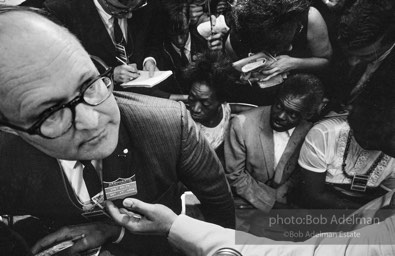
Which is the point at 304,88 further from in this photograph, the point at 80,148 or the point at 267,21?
the point at 80,148

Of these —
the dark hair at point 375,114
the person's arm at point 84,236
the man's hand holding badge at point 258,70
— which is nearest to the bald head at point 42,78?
the person's arm at point 84,236

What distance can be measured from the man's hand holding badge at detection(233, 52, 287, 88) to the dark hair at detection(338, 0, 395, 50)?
0.30 meters

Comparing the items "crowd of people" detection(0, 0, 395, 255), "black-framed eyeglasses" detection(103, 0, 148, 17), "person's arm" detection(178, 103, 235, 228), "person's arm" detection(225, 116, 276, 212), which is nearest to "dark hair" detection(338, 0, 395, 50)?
"crowd of people" detection(0, 0, 395, 255)

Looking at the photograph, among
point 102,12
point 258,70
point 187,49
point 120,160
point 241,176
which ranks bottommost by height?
point 241,176

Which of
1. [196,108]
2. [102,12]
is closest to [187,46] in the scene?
[196,108]

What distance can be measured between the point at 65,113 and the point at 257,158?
89cm

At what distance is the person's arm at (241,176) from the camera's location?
1.81 m

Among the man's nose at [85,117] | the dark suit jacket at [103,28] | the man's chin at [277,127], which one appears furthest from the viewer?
the man's chin at [277,127]

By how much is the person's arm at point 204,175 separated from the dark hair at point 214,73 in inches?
6.1

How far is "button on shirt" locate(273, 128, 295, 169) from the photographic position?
1792mm

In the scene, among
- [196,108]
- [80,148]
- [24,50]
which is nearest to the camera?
[24,50]

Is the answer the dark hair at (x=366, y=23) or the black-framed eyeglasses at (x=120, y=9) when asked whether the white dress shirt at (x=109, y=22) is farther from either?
the dark hair at (x=366, y=23)

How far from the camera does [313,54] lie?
167cm

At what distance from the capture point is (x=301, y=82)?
1704 mm
